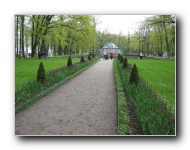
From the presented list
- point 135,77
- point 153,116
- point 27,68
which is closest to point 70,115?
point 153,116

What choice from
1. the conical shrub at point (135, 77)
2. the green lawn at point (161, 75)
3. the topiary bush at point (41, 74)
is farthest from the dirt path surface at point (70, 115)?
the green lawn at point (161, 75)

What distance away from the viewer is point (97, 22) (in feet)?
20.5

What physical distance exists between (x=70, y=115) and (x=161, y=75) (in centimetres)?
341

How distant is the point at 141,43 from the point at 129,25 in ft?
5.02

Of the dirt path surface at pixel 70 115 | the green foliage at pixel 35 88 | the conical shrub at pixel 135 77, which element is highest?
the conical shrub at pixel 135 77

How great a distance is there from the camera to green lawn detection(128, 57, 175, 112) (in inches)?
216

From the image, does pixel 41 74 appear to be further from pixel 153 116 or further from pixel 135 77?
pixel 153 116

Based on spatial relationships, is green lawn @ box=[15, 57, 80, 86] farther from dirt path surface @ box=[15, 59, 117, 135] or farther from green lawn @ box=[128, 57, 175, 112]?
green lawn @ box=[128, 57, 175, 112]

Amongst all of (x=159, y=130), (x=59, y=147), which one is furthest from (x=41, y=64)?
(x=159, y=130)

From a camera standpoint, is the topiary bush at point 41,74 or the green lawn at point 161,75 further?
the topiary bush at point 41,74

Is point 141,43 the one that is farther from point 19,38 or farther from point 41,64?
point 19,38

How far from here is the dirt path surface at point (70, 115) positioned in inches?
170

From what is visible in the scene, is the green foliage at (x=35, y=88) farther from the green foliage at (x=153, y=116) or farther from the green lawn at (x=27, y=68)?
the green foliage at (x=153, y=116)

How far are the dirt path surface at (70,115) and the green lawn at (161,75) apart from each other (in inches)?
60.2
